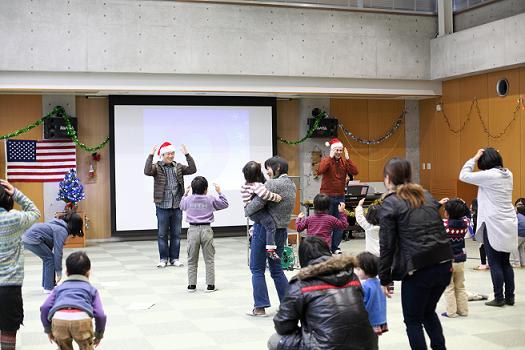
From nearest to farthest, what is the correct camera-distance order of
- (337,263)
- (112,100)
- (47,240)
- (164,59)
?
(337,263), (47,240), (164,59), (112,100)

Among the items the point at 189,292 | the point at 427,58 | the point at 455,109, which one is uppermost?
the point at 427,58

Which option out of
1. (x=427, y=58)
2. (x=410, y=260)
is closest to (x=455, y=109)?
(x=427, y=58)

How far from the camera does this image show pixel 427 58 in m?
14.0

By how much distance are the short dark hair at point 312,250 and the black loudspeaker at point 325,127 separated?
34.9ft

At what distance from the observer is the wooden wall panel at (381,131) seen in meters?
15.3

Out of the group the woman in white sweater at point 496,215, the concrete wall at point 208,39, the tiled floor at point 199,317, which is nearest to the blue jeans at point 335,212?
the tiled floor at point 199,317

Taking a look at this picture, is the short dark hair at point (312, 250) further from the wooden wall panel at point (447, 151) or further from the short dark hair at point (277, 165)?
the wooden wall panel at point (447, 151)

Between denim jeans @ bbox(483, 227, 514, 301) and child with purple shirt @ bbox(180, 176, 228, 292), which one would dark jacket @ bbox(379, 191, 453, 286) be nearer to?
denim jeans @ bbox(483, 227, 514, 301)

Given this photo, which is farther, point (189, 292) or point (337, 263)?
point (189, 292)

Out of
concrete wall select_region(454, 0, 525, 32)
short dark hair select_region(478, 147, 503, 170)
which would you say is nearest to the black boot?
short dark hair select_region(478, 147, 503, 170)

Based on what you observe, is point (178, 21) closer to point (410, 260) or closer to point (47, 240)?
point (47, 240)

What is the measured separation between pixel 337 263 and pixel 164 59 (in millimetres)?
9253

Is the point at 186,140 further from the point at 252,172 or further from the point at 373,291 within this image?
the point at 373,291

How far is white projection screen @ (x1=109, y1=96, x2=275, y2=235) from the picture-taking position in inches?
524
